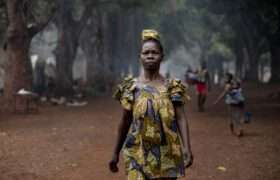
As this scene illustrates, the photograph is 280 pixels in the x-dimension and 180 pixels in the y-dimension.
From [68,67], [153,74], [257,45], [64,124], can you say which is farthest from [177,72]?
[153,74]

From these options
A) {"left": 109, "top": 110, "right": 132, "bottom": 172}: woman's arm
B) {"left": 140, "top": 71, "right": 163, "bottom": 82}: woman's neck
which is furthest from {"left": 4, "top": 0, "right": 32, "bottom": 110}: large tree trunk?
A: {"left": 140, "top": 71, "right": 163, "bottom": 82}: woman's neck

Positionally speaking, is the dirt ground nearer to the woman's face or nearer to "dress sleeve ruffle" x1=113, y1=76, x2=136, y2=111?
"dress sleeve ruffle" x1=113, y1=76, x2=136, y2=111

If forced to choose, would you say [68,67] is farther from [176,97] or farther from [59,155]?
[176,97]

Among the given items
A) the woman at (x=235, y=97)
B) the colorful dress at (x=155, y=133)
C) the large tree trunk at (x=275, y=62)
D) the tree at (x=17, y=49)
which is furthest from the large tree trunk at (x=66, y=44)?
the colorful dress at (x=155, y=133)

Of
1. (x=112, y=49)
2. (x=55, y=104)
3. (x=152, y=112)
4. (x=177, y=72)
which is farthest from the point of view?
(x=177, y=72)

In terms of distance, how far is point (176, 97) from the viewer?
3.78m

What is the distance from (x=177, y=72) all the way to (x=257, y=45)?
6001 centimetres

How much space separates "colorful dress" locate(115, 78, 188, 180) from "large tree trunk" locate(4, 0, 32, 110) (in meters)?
12.7

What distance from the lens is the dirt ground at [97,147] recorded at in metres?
7.49

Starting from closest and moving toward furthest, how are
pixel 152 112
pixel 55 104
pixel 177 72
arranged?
pixel 152 112, pixel 55 104, pixel 177 72

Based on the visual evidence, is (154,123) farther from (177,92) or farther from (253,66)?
(253,66)

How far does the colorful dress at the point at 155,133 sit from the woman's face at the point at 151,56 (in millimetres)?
164

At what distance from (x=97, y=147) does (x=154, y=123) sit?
245 inches

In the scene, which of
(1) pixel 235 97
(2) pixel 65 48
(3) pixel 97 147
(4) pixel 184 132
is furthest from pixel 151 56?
(2) pixel 65 48
